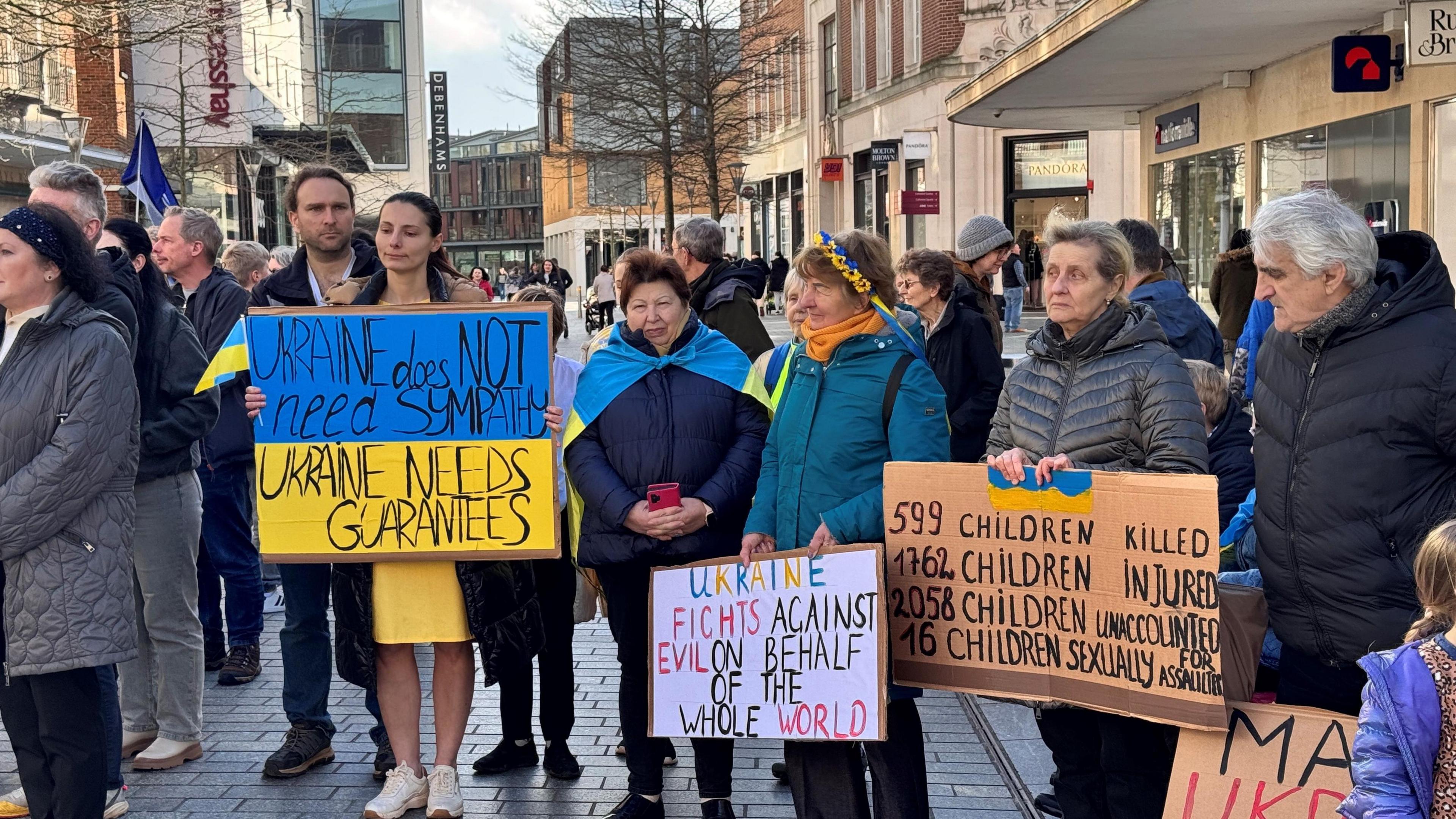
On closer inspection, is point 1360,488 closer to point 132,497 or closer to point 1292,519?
point 1292,519

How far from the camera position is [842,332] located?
426cm

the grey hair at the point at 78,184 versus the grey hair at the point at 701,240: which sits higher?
the grey hair at the point at 78,184

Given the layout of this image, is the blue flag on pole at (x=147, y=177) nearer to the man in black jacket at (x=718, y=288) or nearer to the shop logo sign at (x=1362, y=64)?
the man in black jacket at (x=718, y=288)

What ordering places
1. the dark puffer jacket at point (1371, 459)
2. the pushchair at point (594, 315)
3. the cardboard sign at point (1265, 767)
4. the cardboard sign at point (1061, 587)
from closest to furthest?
the dark puffer jacket at point (1371, 459) < the cardboard sign at point (1265, 767) < the cardboard sign at point (1061, 587) < the pushchair at point (594, 315)

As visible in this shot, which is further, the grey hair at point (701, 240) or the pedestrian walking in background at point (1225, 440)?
the grey hair at point (701, 240)

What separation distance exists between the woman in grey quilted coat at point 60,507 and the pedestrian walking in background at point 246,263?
15.6ft

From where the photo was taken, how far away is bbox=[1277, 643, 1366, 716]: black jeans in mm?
3400

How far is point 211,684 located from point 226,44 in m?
27.8

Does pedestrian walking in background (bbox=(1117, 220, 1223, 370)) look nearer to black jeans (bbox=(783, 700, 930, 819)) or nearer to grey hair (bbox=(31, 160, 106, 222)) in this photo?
black jeans (bbox=(783, 700, 930, 819))

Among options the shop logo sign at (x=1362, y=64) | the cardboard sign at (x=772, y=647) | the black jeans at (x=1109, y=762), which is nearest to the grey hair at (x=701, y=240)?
the cardboard sign at (x=772, y=647)

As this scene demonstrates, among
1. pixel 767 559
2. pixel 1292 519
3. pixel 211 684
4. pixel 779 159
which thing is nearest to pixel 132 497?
pixel 767 559

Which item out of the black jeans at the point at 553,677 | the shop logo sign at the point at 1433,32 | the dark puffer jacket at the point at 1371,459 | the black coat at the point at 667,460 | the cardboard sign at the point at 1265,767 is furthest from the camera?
the shop logo sign at the point at 1433,32

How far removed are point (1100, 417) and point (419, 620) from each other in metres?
2.40

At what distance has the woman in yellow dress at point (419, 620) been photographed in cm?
476
